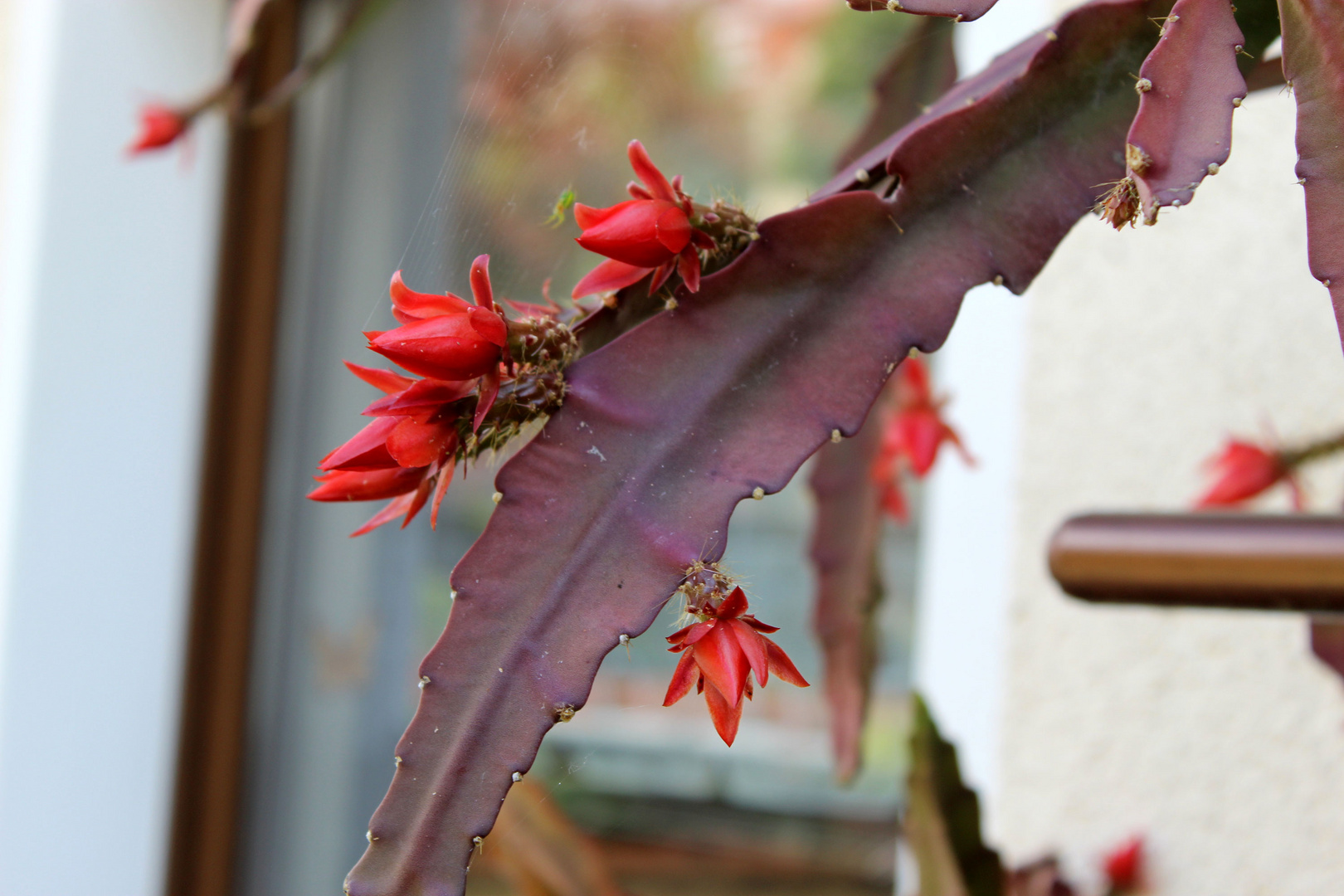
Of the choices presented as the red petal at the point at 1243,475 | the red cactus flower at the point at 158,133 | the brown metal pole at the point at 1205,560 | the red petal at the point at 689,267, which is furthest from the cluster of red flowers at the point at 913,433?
the red cactus flower at the point at 158,133

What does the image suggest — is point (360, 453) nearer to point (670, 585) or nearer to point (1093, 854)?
point (670, 585)

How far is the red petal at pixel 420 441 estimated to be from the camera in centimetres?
26

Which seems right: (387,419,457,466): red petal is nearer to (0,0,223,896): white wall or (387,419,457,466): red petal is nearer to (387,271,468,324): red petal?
(387,271,468,324): red petal

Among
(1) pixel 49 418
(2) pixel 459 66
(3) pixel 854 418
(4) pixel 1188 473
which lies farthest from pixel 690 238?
(2) pixel 459 66

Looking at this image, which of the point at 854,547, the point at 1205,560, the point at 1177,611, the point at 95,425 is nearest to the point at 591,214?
the point at 1205,560

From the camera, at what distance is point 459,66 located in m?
1.24

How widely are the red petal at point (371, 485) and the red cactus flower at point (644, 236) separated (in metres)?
0.07

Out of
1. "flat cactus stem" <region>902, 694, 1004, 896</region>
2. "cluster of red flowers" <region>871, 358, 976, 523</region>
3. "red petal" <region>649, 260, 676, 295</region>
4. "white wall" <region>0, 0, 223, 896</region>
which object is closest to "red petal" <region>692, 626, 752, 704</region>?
"red petal" <region>649, 260, 676, 295</region>

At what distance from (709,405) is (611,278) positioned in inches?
2.0

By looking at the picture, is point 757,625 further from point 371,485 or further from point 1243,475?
point 1243,475

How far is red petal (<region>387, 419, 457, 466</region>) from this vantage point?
26cm

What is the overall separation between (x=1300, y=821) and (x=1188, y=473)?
0.77ft

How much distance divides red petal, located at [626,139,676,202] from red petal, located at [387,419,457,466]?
90mm

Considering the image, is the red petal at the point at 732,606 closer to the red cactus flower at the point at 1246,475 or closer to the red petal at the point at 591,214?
the red petal at the point at 591,214
